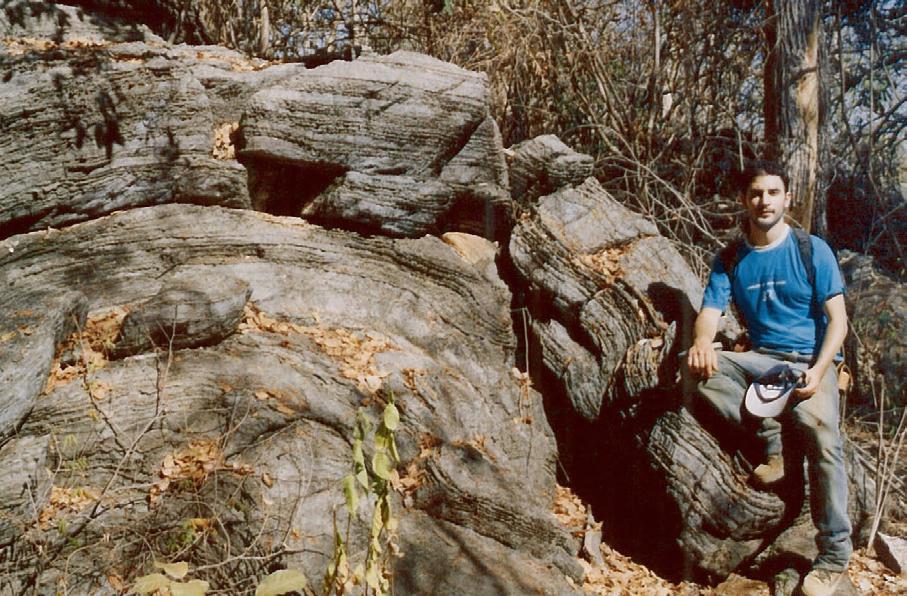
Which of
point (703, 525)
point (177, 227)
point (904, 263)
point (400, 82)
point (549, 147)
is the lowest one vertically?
point (703, 525)

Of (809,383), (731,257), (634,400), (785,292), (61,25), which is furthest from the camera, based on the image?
(61,25)

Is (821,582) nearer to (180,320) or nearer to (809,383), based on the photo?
(809,383)

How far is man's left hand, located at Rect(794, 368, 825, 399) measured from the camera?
4812 mm

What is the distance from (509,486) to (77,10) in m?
5.56

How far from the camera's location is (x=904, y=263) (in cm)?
962

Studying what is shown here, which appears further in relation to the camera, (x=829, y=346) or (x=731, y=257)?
(x=731, y=257)

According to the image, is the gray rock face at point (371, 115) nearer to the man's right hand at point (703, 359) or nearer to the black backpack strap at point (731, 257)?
the black backpack strap at point (731, 257)

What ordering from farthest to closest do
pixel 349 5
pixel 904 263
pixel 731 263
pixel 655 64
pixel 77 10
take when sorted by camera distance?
1. pixel 349 5
2. pixel 904 263
3. pixel 655 64
4. pixel 77 10
5. pixel 731 263

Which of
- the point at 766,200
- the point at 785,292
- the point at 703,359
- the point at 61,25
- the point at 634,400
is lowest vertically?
the point at 634,400

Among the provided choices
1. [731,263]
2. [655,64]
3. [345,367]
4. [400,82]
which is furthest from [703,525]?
[655,64]

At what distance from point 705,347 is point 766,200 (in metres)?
0.97

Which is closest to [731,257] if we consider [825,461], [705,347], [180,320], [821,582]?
[705,347]

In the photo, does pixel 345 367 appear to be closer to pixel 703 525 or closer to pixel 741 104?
pixel 703 525

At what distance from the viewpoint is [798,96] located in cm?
776
